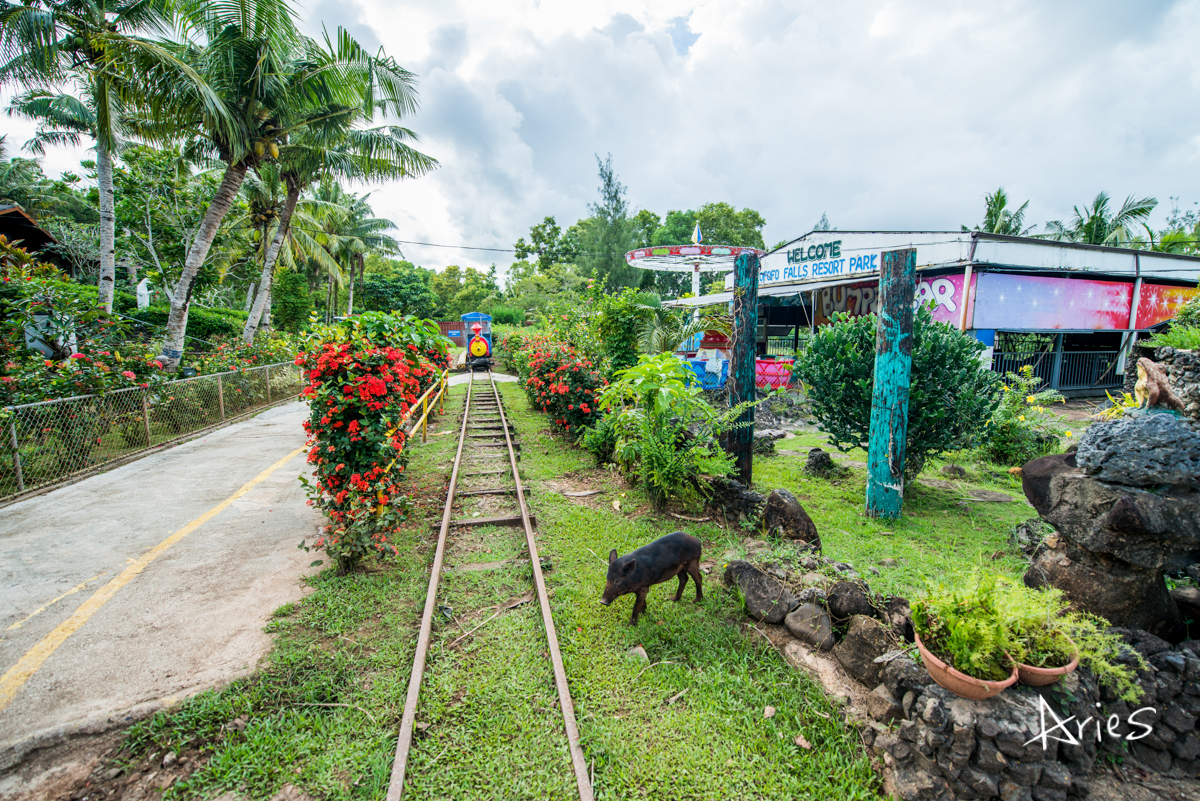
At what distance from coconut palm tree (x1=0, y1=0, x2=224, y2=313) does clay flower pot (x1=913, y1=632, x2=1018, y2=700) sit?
13363mm

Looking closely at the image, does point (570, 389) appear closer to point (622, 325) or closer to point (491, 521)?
point (622, 325)

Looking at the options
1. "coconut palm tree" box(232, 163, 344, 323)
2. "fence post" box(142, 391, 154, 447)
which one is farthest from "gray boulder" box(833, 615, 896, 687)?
"coconut palm tree" box(232, 163, 344, 323)

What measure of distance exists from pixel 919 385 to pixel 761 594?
351cm

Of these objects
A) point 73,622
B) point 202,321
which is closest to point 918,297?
point 73,622

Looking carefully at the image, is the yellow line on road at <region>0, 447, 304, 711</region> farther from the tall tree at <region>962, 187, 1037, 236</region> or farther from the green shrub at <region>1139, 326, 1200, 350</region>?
the tall tree at <region>962, 187, 1037, 236</region>

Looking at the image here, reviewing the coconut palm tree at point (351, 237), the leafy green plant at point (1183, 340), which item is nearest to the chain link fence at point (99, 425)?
the leafy green plant at point (1183, 340)

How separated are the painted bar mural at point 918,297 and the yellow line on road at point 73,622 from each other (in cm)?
975

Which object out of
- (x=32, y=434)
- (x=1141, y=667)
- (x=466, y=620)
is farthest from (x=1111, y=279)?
(x=32, y=434)

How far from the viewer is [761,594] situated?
372cm

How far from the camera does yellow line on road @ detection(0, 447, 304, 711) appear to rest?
10.1ft

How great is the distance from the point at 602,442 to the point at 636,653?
4.44 meters

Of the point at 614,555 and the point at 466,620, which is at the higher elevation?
the point at 614,555

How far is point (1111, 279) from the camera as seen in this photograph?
47.1 ft

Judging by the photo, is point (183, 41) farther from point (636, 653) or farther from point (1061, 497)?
point (1061, 497)
